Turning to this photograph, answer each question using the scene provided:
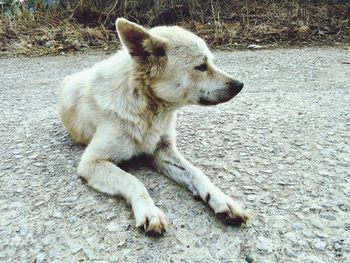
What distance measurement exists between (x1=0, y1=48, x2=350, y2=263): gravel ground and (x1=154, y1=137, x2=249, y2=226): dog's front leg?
5cm

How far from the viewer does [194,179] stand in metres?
2.23

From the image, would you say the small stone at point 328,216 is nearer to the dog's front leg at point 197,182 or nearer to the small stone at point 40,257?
the dog's front leg at point 197,182

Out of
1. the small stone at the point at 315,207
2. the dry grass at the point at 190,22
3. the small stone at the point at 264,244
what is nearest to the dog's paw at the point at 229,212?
the small stone at the point at 264,244

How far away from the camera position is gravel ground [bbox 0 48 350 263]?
179cm

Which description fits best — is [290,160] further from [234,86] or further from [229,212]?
[229,212]

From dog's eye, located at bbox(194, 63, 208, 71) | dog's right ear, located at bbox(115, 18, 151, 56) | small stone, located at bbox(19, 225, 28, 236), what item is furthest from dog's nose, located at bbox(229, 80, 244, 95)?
small stone, located at bbox(19, 225, 28, 236)

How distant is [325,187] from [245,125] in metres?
1.10

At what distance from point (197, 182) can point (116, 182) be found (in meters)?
0.45

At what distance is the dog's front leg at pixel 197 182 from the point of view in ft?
6.35

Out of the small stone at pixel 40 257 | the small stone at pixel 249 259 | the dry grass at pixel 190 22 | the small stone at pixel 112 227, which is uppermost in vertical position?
the small stone at pixel 40 257

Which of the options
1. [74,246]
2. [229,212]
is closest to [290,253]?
[229,212]

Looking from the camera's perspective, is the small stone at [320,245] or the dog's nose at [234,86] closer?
the small stone at [320,245]

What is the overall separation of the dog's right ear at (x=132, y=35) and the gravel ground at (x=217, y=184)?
2.49ft

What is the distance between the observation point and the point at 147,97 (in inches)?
96.9
